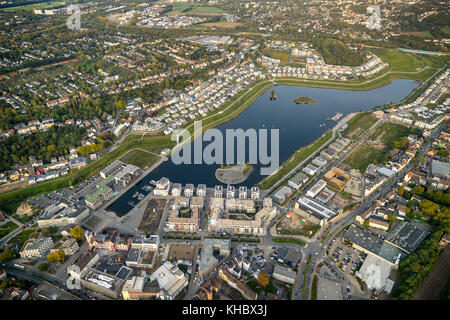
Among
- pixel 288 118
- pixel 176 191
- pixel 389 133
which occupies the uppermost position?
pixel 389 133

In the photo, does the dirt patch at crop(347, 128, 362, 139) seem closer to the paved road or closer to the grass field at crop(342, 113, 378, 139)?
the grass field at crop(342, 113, 378, 139)

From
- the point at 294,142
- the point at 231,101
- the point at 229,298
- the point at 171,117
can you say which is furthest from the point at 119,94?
the point at 229,298

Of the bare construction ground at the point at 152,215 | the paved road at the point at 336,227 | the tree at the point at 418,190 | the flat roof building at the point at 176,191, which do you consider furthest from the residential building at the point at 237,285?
the tree at the point at 418,190

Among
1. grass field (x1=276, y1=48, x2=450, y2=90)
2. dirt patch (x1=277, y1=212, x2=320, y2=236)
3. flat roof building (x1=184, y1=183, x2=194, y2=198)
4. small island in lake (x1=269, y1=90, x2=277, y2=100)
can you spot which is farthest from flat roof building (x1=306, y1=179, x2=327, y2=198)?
grass field (x1=276, y1=48, x2=450, y2=90)

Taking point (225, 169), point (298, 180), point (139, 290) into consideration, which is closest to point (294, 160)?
point (298, 180)

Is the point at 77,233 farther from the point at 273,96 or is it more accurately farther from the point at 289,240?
the point at 273,96
